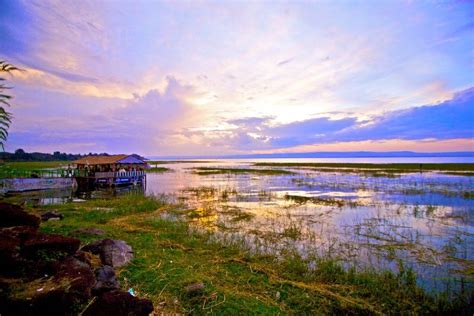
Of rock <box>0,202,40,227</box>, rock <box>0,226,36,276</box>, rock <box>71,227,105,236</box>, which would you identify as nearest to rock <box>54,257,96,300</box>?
rock <box>0,226,36,276</box>

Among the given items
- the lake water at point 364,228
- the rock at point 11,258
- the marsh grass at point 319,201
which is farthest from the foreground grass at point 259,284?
the marsh grass at point 319,201

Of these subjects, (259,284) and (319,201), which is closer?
(259,284)

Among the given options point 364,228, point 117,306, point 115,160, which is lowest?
point 364,228

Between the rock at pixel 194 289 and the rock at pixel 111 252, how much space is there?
2.14 m

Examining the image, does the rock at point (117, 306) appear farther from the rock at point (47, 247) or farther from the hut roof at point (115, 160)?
the hut roof at point (115, 160)

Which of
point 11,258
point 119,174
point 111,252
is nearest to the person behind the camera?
point 11,258

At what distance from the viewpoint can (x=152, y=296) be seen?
4.84 m

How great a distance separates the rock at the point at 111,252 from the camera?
599 cm

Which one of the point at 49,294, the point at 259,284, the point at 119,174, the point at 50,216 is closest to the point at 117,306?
the point at 49,294

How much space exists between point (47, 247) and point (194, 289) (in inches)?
107

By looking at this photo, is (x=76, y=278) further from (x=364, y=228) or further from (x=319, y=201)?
(x=319, y=201)

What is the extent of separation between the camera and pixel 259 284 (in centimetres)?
562

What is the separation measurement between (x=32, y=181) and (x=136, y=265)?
26148 mm

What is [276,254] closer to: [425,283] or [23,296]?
[425,283]
